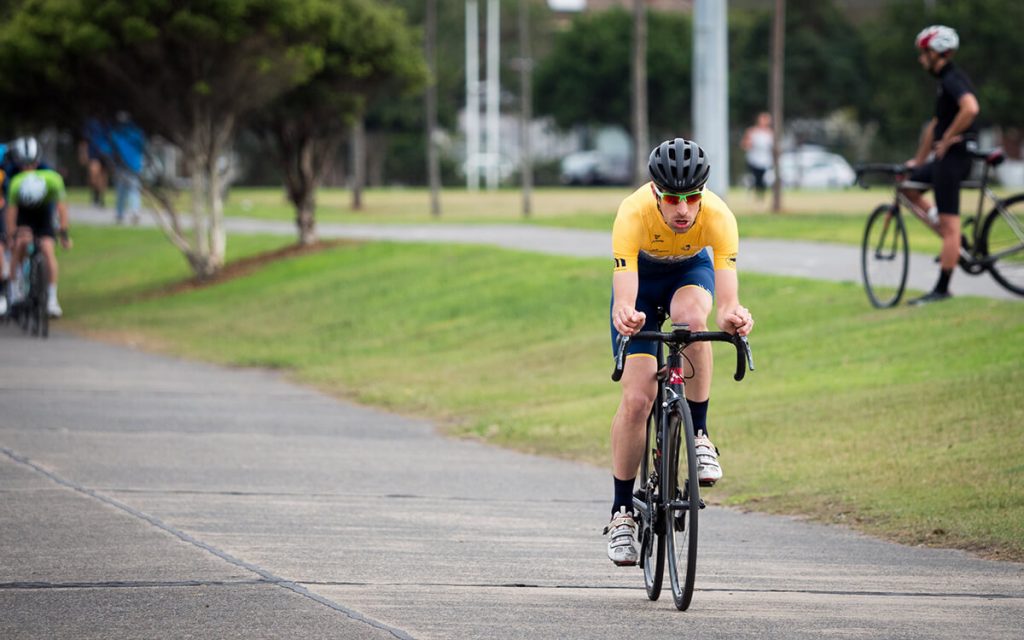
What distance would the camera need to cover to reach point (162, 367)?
18.8 metres

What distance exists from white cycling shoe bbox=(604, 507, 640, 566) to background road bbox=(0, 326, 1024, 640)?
181 mm

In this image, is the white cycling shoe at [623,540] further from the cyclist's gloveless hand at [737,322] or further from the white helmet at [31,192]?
the white helmet at [31,192]

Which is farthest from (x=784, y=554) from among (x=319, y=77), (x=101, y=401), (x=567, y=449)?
(x=319, y=77)

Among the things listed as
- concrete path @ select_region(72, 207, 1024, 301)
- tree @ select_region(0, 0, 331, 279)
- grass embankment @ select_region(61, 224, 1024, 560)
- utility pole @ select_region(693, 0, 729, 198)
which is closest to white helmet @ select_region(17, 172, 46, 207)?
grass embankment @ select_region(61, 224, 1024, 560)

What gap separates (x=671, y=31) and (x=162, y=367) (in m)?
67.8

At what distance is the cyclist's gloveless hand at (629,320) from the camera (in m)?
6.91

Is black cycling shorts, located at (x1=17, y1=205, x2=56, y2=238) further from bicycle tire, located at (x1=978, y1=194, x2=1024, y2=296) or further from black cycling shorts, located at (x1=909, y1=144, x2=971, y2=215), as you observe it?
bicycle tire, located at (x1=978, y1=194, x2=1024, y2=296)

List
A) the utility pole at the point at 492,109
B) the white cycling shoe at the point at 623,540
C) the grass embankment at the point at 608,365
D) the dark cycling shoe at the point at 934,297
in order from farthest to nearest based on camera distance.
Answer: the utility pole at the point at 492,109
the dark cycling shoe at the point at 934,297
the grass embankment at the point at 608,365
the white cycling shoe at the point at 623,540

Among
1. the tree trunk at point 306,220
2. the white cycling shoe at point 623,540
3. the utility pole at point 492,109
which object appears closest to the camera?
the white cycling shoe at point 623,540

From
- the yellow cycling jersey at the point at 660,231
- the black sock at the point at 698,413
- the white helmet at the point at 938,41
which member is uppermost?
the white helmet at the point at 938,41

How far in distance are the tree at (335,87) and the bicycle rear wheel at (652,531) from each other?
2112 cm

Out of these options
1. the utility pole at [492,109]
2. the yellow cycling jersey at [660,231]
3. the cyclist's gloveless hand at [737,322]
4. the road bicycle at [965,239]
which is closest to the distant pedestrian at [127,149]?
the road bicycle at [965,239]

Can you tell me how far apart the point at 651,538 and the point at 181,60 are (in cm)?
2143

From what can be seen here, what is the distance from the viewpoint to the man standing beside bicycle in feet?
47.1
